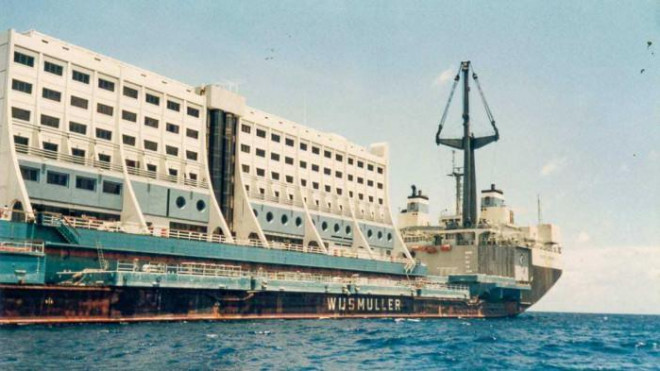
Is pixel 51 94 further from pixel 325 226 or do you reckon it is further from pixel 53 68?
pixel 325 226

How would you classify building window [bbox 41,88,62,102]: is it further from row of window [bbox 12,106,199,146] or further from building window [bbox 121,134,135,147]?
building window [bbox 121,134,135,147]

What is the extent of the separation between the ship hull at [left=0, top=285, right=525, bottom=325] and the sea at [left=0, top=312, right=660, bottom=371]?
1.46 metres

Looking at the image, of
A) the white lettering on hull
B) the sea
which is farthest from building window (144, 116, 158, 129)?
the white lettering on hull

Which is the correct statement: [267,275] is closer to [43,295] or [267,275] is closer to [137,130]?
[137,130]

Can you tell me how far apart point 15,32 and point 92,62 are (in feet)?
20.3

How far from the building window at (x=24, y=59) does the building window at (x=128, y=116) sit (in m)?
8.21

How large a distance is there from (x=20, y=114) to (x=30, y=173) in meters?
4.43

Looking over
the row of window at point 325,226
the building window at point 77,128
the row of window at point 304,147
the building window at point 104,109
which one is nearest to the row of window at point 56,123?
the building window at point 77,128

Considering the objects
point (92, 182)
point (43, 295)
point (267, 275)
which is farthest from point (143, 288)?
point (267, 275)

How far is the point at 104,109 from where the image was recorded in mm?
53406

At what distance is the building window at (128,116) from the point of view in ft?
180

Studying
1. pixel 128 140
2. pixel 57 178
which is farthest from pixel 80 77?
pixel 57 178

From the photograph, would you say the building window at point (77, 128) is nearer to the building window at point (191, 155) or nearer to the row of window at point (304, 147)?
the building window at point (191, 155)

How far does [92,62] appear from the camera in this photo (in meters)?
52.6
